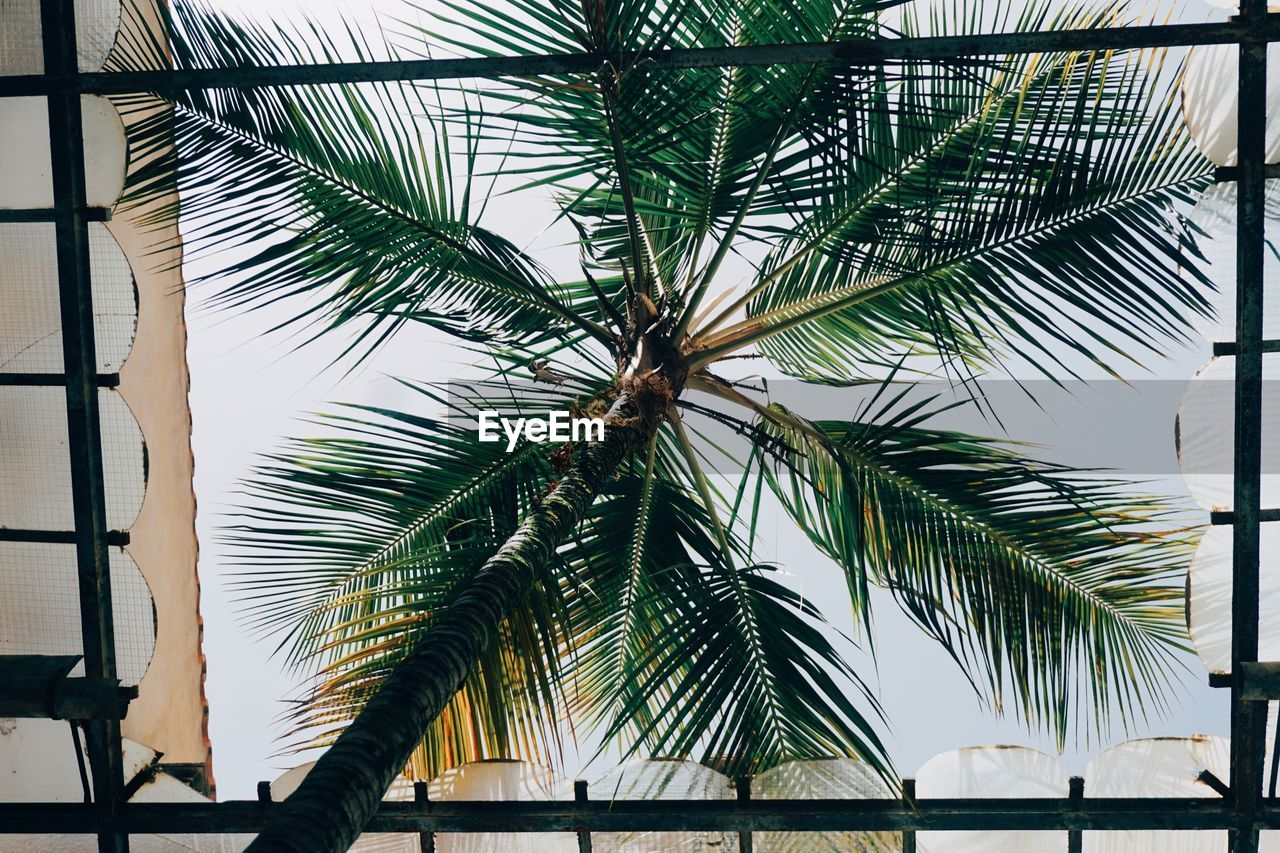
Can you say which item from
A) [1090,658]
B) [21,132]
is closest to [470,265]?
[21,132]

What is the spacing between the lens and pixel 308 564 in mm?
3668

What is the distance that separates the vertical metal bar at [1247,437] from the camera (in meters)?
2.98

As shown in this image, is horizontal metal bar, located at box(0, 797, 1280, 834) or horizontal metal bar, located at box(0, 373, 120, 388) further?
horizontal metal bar, located at box(0, 373, 120, 388)

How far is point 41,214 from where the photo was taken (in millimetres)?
3402

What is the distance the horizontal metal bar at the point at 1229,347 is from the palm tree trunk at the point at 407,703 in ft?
7.42

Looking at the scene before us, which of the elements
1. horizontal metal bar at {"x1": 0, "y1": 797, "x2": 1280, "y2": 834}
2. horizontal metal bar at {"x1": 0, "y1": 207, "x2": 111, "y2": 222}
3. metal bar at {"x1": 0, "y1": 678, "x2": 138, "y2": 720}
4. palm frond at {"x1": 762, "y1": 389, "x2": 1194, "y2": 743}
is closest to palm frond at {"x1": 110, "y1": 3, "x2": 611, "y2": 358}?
horizontal metal bar at {"x1": 0, "y1": 207, "x2": 111, "y2": 222}

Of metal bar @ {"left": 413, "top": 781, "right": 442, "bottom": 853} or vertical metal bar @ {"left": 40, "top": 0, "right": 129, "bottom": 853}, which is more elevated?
vertical metal bar @ {"left": 40, "top": 0, "right": 129, "bottom": 853}

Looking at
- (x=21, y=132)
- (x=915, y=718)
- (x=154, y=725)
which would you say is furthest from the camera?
(x=915, y=718)

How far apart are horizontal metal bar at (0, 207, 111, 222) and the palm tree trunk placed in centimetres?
209

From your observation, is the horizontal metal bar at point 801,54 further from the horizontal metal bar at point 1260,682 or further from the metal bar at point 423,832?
the metal bar at point 423,832

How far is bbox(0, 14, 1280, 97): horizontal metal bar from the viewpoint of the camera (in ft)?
8.91

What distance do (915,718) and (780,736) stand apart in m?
6.35

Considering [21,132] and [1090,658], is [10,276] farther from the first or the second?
[1090,658]

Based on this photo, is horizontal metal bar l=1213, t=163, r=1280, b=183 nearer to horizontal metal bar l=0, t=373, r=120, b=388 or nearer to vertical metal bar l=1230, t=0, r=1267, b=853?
vertical metal bar l=1230, t=0, r=1267, b=853
